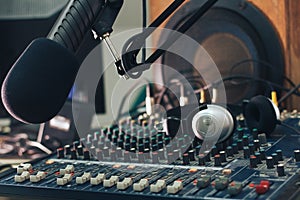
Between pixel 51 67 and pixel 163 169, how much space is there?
0.27 m

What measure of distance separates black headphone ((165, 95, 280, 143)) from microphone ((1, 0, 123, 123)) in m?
0.25

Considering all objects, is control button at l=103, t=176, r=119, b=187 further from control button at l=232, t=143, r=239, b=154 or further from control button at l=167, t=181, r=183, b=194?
control button at l=232, t=143, r=239, b=154

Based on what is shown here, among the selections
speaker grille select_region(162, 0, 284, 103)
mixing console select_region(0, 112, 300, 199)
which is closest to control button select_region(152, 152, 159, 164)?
mixing console select_region(0, 112, 300, 199)

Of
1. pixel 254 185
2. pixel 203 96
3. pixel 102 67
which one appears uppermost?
pixel 102 67

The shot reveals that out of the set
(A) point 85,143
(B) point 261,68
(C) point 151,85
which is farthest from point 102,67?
(A) point 85,143

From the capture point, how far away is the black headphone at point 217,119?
39.1 inches

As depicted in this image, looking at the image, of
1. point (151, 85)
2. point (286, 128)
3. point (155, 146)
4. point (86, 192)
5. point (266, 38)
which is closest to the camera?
point (86, 192)

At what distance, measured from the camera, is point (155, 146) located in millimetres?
1041

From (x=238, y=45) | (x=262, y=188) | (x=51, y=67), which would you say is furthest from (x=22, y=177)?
(x=238, y=45)

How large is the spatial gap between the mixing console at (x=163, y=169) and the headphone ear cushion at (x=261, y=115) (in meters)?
0.02

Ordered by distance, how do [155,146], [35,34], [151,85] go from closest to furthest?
[155,146], [151,85], [35,34]

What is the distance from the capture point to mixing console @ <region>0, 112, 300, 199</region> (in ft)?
2.67

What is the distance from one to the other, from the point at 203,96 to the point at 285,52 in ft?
0.96

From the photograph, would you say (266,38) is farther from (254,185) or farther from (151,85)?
(254,185)
